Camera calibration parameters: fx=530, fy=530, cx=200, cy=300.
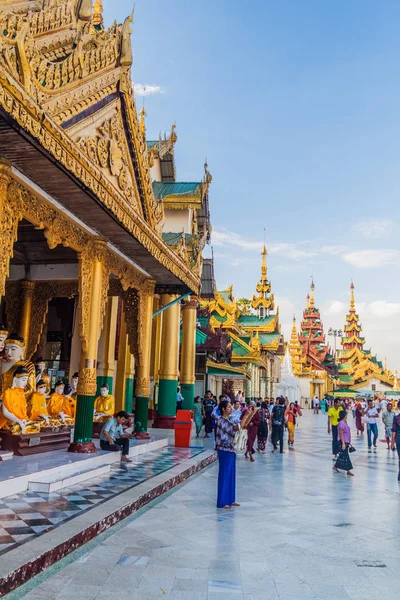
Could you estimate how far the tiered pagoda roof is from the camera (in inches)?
3051

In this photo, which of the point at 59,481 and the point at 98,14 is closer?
the point at 59,481

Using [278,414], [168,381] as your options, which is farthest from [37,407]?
[278,414]

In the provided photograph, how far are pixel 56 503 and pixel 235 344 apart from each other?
28243 mm

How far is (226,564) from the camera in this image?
4.64 metres

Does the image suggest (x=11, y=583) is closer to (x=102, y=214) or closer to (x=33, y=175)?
(x=33, y=175)

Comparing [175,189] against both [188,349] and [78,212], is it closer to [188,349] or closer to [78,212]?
[188,349]

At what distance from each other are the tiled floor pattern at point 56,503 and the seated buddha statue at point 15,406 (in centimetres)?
155

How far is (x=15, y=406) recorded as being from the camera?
8.20 m

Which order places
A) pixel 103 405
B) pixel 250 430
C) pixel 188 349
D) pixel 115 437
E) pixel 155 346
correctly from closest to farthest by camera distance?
pixel 115 437, pixel 103 405, pixel 250 430, pixel 188 349, pixel 155 346

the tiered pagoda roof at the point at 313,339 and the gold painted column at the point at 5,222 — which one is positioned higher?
the tiered pagoda roof at the point at 313,339

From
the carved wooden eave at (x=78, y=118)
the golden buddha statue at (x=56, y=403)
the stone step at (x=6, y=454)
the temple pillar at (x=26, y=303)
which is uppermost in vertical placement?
the carved wooden eave at (x=78, y=118)

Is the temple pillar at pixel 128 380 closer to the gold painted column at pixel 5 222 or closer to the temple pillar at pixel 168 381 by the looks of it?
the temple pillar at pixel 168 381

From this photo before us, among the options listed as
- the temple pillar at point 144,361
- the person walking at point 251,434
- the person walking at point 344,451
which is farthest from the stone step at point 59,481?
the person walking at point 251,434

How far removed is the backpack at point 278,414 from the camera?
45.0ft
